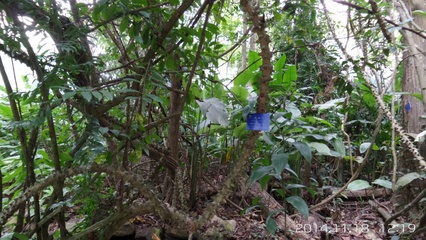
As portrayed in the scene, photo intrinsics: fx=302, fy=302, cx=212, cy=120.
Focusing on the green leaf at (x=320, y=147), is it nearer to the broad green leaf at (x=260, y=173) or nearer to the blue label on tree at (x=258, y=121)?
the broad green leaf at (x=260, y=173)

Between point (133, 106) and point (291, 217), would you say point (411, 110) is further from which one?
point (133, 106)

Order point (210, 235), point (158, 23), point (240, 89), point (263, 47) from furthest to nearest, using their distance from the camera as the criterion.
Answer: point (240, 89) → point (210, 235) → point (158, 23) → point (263, 47)

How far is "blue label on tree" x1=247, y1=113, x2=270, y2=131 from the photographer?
93 cm

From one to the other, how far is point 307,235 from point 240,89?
856 mm


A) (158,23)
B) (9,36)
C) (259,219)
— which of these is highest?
(158,23)

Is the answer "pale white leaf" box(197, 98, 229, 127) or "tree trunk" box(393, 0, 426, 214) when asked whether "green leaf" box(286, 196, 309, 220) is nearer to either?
"pale white leaf" box(197, 98, 229, 127)

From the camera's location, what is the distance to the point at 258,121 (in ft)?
3.08

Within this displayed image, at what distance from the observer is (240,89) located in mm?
1713

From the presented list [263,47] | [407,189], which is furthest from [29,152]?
[407,189]

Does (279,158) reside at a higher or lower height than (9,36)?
lower

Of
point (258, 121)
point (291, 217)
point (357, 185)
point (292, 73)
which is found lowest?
point (291, 217)

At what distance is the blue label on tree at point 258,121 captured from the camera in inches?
36.5

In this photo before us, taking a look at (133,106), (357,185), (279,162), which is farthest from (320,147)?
(133,106)

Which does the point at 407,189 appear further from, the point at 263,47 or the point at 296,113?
the point at 263,47
